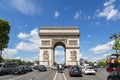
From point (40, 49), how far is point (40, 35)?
515 centimetres

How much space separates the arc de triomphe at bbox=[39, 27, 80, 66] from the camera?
271 ft

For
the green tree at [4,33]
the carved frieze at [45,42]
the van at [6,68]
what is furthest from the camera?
the carved frieze at [45,42]

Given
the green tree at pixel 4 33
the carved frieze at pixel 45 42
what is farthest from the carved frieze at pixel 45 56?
the green tree at pixel 4 33

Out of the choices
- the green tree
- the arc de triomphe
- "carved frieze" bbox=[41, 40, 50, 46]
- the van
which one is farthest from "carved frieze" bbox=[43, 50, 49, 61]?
the van

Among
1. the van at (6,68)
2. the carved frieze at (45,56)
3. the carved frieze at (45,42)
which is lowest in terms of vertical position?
the van at (6,68)

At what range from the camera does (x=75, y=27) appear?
84.6m

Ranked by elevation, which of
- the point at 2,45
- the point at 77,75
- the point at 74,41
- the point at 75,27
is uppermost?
the point at 75,27

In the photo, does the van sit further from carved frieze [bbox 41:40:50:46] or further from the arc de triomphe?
carved frieze [bbox 41:40:50:46]

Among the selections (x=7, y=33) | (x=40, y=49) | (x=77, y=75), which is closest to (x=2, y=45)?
(x=7, y=33)

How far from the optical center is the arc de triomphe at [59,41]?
82.5m

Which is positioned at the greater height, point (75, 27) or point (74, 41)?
point (75, 27)

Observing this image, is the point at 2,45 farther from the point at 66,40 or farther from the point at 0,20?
the point at 66,40

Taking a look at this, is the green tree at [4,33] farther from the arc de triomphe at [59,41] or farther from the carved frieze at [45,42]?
the carved frieze at [45,42]

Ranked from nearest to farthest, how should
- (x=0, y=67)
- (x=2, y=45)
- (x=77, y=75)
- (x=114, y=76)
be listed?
(x=114, y=76) → (x=77, y=75) → (x=0, y=67) → (x=2, y=45)
